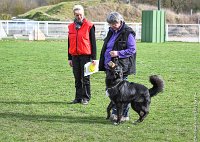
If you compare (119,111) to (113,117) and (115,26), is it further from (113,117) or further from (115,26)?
(115,26)

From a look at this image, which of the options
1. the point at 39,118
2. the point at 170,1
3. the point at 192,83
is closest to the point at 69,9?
the point at 170,1

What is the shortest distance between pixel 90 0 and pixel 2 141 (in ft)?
187

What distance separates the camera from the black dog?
8.39 metres

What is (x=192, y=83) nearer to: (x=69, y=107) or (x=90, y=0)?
(x=69, y=107)

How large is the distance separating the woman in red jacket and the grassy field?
1.19ft

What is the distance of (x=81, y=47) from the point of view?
33.3 ft

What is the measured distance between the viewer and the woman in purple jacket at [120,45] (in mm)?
8469

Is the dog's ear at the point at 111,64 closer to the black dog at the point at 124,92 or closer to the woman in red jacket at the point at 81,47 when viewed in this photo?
the black dog at the point at 124,92

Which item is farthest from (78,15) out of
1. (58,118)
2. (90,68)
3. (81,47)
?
(58,118)

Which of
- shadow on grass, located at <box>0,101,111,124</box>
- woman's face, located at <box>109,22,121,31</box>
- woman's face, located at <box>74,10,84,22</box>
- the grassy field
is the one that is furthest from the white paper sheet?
woman's face, located at <box>109,22,121,31</box>

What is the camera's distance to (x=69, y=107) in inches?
398

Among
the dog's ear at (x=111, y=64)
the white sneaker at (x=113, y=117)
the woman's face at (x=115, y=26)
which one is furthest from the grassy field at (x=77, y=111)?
the woman's face at (x=115, y=26)

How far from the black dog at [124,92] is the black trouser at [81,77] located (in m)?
1.84

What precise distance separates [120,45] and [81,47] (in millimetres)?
1696
